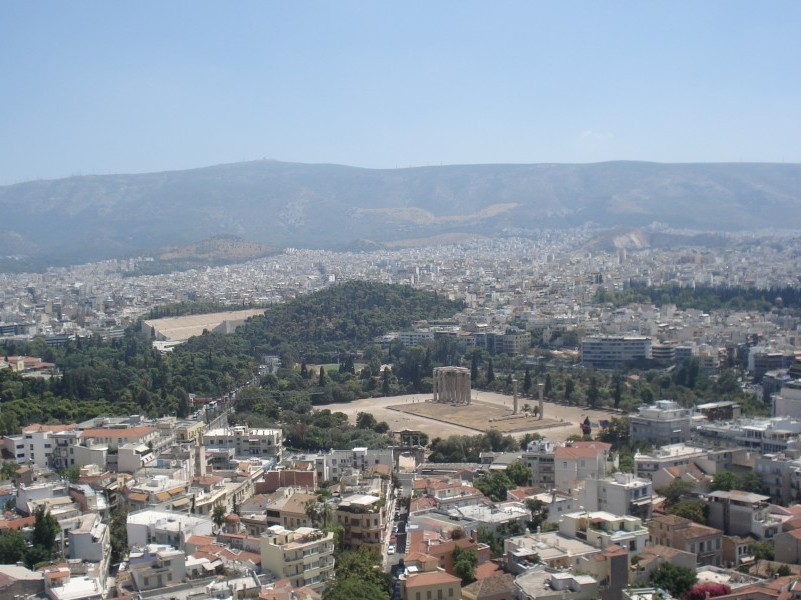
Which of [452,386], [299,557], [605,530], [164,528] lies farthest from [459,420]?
[299,557]

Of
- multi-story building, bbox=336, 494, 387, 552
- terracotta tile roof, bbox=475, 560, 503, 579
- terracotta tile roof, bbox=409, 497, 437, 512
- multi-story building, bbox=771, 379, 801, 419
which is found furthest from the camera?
multi-story building, bbox=771, 379, 801, 419

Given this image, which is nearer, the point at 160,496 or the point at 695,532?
the point at 695,532

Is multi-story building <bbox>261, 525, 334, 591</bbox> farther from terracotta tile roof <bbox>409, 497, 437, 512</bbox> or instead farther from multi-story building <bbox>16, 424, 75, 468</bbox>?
multi-story building <bbox>16, 424, 75, 468</bbox>

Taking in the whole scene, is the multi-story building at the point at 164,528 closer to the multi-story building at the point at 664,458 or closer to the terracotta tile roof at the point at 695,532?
the terracotta tile roof at the point at 695,532

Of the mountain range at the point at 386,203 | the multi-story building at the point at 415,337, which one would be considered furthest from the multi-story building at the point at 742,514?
the mountain range at the point at 386,203

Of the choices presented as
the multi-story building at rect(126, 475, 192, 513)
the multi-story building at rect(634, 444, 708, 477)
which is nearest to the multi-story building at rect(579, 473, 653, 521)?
the multi-story building at rect(634, 444, 708, 477)

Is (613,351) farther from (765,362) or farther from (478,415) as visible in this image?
(478,415)

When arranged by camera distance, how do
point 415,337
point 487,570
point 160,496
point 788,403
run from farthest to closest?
point 415,337
point 788,403
point 160,496
point 487,570
